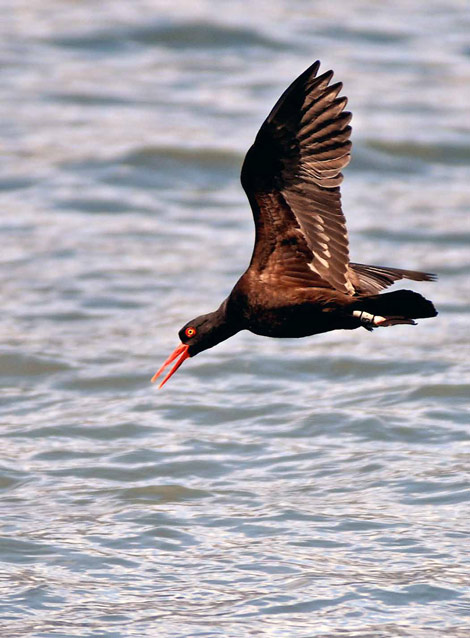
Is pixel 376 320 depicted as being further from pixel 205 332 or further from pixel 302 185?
pixel 205 332

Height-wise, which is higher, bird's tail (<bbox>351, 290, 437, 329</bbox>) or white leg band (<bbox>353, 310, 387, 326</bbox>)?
bird's tail (<bbox>351, 290, 437, 329</bbox>)

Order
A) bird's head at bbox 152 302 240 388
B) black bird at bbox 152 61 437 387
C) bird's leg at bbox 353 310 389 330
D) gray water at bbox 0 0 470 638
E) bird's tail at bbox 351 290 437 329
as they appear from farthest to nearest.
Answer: bird's head at bbox 152 302 240 388
gray water at bbox 0 0 470 638
bird's leg at bbox 353 310 389 330
black bird at bbox 152 61 437 387
bird's tail at bbox 351 290 437 329

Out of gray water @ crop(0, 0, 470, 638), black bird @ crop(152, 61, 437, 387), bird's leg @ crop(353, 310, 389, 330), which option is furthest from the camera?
gray water @ crop(0, 0, 470, 638)

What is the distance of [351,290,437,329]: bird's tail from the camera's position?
6.87 meters

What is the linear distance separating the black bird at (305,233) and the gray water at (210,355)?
1562 mm

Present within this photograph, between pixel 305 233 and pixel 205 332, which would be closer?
pixel 305 233

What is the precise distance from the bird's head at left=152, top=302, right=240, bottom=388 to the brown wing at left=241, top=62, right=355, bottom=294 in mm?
696

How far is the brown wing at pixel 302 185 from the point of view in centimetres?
707

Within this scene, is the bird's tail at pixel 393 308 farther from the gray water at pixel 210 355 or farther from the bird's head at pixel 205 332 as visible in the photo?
the gray water at pixel 210 355

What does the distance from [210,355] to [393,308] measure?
198 inches

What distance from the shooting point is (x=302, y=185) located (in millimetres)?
7332

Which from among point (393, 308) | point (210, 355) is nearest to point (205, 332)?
point (393, 308)

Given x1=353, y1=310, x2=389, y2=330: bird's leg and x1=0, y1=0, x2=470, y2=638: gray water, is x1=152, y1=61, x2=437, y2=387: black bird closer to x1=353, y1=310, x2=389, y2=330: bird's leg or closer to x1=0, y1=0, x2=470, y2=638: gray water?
x1=353, y1=310, x2=389, y2=330: bird's leg

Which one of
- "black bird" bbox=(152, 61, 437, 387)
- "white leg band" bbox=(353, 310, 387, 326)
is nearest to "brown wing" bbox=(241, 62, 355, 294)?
"black bird" bbox=(152, 61, 437, 387)
